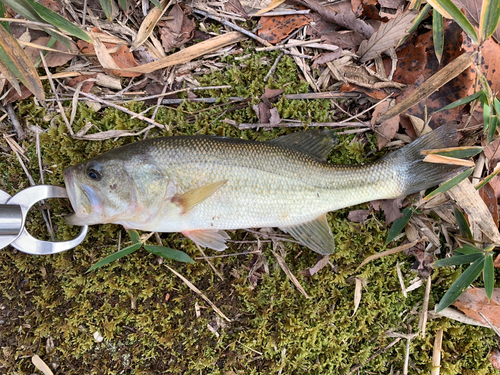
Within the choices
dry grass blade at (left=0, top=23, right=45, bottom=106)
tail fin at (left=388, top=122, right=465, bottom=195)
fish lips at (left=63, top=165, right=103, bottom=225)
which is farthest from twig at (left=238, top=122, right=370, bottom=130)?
dry grass blade at (left=0, top=23, right=45, bottom=106)

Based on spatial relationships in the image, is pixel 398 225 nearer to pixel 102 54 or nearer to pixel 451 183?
pixel 451 183

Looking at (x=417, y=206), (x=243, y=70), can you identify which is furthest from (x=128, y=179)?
(x=417, y=206)

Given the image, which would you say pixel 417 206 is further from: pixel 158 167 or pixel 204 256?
pixel 158 167

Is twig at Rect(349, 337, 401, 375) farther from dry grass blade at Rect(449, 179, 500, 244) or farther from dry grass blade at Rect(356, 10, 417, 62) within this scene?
dry grass blade at Rect(356, 10, 417, 62)

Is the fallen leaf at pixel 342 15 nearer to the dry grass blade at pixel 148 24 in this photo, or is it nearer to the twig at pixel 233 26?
the twig at pixel 233 26

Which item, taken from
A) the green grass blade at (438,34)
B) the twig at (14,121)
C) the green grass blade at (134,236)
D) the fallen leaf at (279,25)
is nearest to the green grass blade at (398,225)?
the green grass blade at (438,34)

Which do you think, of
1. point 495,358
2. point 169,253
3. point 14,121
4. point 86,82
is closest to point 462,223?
point 495,358
